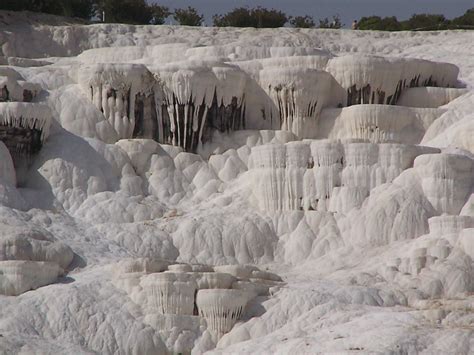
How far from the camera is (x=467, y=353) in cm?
2616

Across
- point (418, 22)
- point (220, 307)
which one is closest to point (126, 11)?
point (418, 22)

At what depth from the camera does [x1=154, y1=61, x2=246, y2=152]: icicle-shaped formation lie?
36.6m

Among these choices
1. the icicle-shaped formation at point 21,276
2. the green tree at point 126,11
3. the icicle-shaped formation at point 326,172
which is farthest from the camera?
the green tree at point 126,11

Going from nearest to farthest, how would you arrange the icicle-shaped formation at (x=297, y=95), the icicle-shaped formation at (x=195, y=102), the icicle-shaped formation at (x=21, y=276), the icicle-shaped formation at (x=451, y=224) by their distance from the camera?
the icicle-shaped formation at (x=21, y=276), the icicle-shaped formation at (x=451, y=224), the icicle-shaped formation at (x=195, y=102), the icicle-shaped formation at (x=297, y=95)

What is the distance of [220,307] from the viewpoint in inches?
1152

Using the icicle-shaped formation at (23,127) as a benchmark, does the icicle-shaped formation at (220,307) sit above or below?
below

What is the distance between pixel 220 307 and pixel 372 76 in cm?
1010

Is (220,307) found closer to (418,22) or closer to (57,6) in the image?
(57,6)

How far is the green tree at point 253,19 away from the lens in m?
51.8

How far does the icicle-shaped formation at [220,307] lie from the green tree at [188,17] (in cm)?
2403

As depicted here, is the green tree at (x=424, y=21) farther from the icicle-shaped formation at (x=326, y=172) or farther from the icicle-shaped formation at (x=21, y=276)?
the icicle-shaped formation at (x=21, y=276)

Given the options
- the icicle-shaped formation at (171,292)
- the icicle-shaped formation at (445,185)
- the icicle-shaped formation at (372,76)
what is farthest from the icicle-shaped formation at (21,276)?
the icicle-shaped formation at (372,76)

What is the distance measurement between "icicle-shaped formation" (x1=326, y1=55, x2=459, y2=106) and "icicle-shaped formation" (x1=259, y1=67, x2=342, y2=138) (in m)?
0.47

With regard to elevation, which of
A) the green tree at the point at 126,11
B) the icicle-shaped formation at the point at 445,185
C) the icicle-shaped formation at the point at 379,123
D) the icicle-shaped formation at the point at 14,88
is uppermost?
the green tree at the point at 126,11
